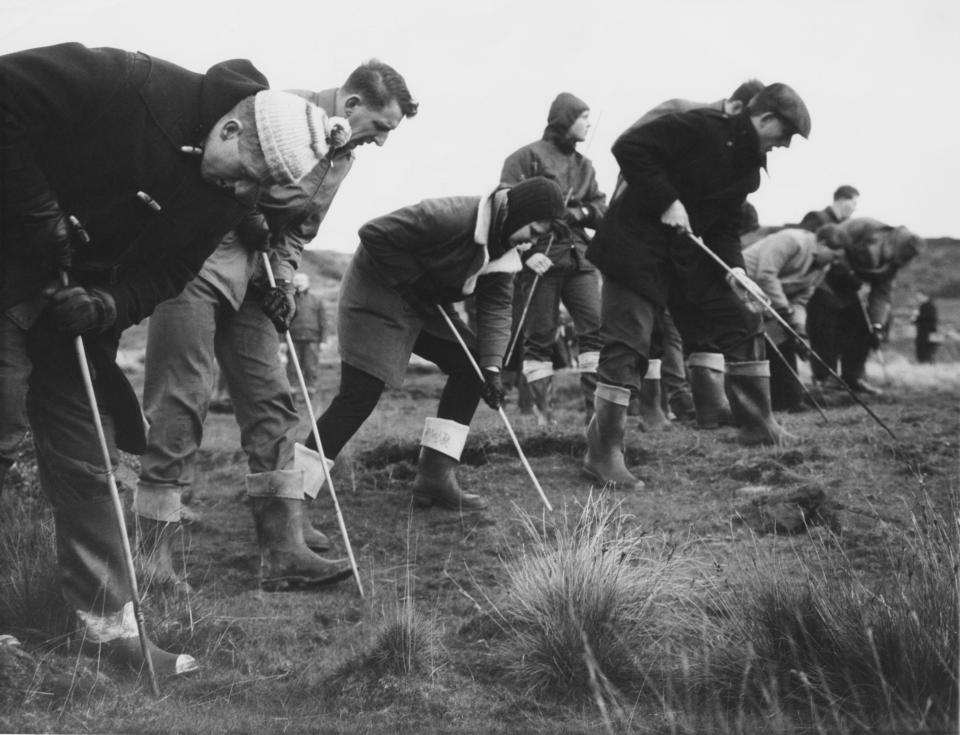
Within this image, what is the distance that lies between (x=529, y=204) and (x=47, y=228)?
2359mm

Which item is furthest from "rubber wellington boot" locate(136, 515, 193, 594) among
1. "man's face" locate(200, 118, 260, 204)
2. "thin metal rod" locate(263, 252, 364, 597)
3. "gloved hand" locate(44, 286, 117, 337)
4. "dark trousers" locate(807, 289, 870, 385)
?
"dark trousers" locate(807, 289, 870, 385)

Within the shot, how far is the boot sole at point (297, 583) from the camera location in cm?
396

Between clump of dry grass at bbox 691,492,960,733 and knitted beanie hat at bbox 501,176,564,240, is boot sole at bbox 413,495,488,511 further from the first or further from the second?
clump of dry grass at bbox 691,492,960,733

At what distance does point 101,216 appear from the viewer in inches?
120

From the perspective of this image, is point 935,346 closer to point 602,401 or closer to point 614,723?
point 602,401

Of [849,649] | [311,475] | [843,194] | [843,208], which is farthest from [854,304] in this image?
[849,649]

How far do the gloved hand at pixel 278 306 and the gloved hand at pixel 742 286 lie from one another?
250 centimetres

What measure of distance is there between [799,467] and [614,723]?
8.98 ft

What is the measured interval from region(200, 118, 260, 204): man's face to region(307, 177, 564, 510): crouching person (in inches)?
64.2

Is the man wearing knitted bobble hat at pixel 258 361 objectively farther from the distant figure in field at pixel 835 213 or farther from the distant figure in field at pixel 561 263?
the distant figure in field at pixel 835 213

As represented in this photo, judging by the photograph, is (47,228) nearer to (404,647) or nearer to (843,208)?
(404,647)

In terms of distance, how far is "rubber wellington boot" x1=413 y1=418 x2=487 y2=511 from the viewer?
16.4ft

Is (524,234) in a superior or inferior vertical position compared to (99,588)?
superior

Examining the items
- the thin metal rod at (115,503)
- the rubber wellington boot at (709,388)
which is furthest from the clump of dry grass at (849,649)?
the rubber wellington boot at (709,388)
